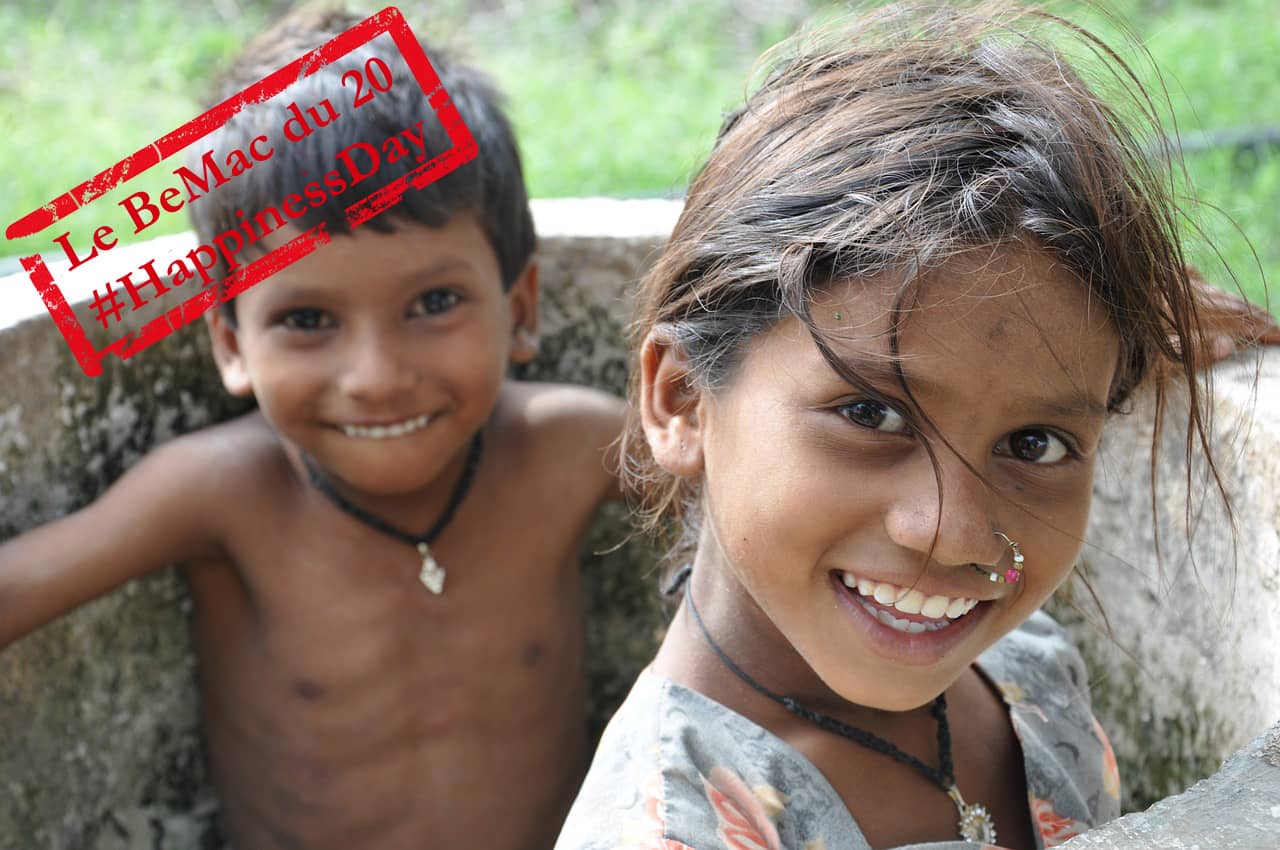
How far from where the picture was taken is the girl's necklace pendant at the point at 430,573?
89.3 inches

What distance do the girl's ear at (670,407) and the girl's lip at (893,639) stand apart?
0.78 ft

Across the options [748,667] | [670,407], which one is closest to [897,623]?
[748,667]

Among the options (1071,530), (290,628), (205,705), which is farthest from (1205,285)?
(205,705)

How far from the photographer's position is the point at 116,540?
6.75 feet

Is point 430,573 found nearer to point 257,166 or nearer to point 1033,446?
point 257,166

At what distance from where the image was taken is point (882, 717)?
164 cm

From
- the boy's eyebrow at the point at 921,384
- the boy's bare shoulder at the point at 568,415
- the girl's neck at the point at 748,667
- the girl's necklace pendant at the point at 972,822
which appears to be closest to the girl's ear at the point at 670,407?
the girl's neck at the point at 748,667

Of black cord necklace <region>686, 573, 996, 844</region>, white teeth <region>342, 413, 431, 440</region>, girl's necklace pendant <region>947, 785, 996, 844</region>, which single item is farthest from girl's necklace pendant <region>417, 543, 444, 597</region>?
girl's necklace pendant <region>947, 785, 996, 844</region>

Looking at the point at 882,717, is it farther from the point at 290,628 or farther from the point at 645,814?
the point at 290,628

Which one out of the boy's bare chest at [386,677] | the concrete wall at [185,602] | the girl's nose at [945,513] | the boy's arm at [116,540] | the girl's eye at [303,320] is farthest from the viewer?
the boy's bare chest at [386,677]

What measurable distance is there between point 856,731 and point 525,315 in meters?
1.02

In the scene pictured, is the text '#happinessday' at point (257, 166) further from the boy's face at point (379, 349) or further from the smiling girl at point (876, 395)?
the smiling girl at point (876, 395)

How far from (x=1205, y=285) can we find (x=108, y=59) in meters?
4.53

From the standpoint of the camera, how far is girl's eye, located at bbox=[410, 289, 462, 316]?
6.98ft
